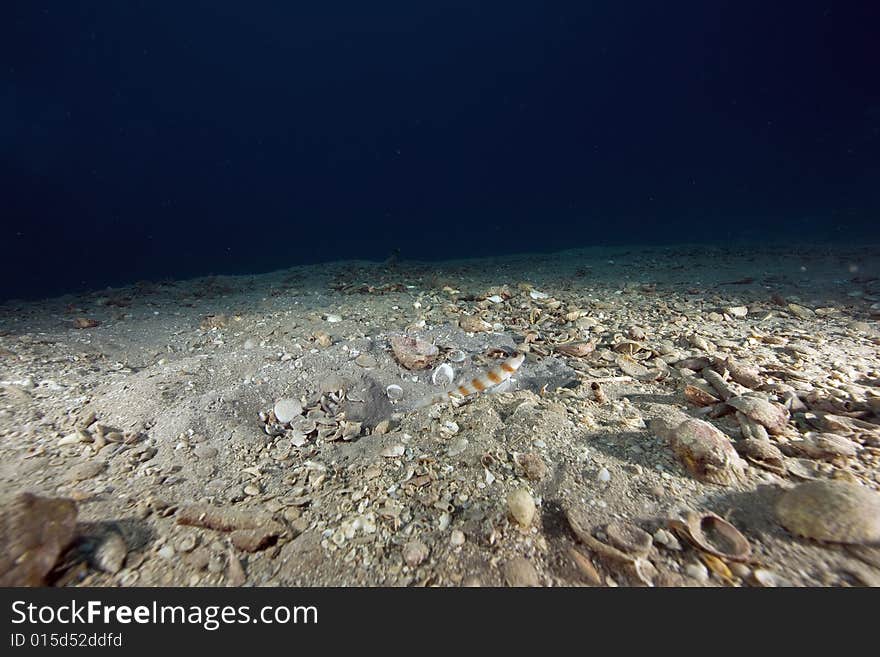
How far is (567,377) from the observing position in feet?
9.75

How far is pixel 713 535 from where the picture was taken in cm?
140

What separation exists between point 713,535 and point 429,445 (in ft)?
4.74

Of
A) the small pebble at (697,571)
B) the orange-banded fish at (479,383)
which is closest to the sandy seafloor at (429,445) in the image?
the small pebble at (697,571)

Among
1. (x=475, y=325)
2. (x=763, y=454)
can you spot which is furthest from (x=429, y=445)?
(x=475, y=325)

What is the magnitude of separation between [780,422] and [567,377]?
1.32 m

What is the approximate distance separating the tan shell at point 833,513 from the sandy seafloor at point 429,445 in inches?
1.0

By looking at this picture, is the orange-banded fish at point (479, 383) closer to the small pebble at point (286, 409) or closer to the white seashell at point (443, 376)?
the white seashell at point (443, 376)

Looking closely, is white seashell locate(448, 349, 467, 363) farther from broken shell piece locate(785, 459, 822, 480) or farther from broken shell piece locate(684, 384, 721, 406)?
broken shell piece locate(785, 459, 822, 480)

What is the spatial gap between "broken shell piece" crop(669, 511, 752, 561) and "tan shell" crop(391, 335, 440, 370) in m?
2.25

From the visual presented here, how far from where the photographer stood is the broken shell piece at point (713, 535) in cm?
132

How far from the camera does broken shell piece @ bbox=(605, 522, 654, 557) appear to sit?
4.50ft

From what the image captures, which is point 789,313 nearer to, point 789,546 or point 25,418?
point 789,546

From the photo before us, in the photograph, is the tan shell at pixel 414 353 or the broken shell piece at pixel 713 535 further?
the tan shell at pixel 414 353

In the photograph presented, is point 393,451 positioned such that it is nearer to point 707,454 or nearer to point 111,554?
point 111,554
